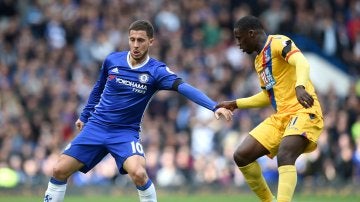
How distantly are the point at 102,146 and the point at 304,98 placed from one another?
238 cm

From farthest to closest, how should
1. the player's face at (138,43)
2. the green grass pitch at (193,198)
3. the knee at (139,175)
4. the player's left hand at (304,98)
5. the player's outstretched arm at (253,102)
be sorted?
the green grass pitch at (193,198) → the player's outstretched arm at (253,102) → the player's face at (138,43) → the knee at (139,175) → the player's left hand at (304,98)

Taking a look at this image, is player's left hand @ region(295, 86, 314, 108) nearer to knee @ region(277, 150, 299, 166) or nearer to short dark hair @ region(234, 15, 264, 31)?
knee @ region(277, 150, 299, 166)

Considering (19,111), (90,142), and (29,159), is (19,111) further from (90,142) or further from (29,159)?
(90,142)

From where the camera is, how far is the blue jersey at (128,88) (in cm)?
1105

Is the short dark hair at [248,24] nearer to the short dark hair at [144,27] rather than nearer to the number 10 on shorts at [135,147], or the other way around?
the short dark hair at [144,27]

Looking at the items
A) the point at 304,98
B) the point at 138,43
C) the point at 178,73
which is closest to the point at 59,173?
the point at 138,43

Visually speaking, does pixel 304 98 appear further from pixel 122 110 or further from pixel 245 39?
pixel 122 110

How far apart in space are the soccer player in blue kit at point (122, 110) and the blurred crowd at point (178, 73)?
7.76 meters

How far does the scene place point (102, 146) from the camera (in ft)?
36.2

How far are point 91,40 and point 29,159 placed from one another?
3.67 meters

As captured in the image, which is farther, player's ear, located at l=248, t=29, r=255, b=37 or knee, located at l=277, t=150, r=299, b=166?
player's ear, located at l=248, t=29, r=255, b=37

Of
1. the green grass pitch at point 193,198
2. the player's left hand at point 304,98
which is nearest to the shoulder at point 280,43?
the player's left hand at point 304,98

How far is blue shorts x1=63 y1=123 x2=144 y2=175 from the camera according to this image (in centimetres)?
1091

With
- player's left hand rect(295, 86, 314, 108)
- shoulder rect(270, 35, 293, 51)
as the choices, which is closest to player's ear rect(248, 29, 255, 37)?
shoulder rect(270, 35, 293, 51)
